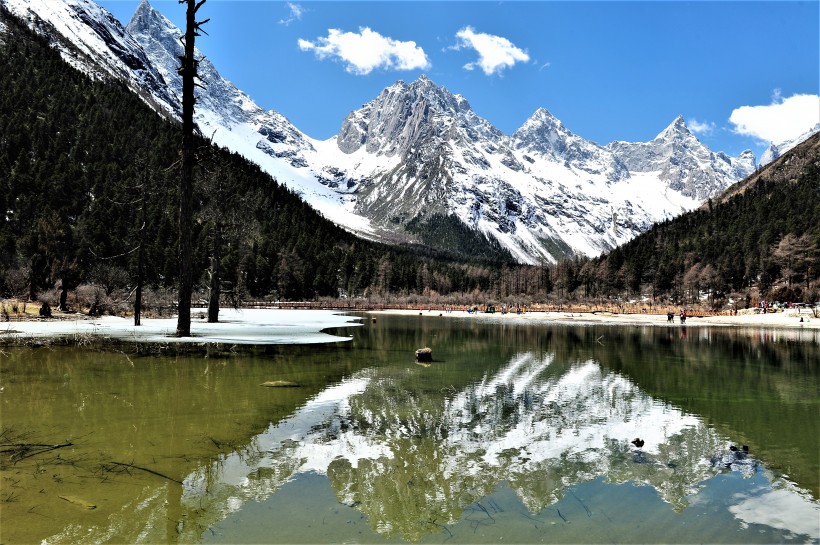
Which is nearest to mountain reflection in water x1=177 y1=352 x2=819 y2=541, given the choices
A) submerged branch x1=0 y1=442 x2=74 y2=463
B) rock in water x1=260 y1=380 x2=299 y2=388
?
rock in water x1=260 y1=380 x2=299 y2=388

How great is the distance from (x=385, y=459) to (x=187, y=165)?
22.2 m

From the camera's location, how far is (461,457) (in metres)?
8.91

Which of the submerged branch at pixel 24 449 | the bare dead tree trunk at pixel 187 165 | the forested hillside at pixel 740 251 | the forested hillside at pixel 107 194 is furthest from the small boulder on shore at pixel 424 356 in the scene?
the forested hillside at pixel 740 251

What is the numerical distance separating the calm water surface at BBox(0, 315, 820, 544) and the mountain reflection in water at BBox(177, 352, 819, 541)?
43 mm

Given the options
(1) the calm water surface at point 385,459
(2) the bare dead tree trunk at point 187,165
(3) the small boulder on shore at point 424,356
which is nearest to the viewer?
(1) the calm water surface at point 385,459

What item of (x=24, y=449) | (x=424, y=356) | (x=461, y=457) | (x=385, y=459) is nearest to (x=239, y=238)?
(x=424, y=356)

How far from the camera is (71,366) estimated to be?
15.9 m

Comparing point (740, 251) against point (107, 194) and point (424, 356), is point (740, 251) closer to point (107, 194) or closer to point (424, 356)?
point (424, 356)

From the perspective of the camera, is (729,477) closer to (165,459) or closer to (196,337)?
(165,459)

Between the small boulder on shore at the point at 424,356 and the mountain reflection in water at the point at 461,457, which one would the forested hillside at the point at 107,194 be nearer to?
the small boulder on shore at the point at 424,356

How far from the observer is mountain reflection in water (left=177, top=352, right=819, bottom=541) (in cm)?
678

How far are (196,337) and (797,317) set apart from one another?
87.7 meters

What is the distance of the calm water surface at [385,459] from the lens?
6.07 m

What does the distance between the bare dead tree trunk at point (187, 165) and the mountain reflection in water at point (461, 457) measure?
14892 mm
